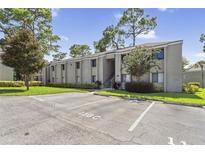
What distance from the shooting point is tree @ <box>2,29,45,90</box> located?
18.3 meters

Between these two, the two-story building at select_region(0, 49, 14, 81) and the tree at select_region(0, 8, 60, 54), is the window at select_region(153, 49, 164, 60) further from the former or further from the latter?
the two-story building at select_region(0, 49, 14, 81)

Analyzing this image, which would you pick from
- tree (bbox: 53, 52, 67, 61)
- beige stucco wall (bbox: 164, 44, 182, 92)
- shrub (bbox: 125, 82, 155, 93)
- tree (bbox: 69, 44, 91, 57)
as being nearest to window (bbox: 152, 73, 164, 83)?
beige stucco wall (bbox: 164, 44, 182, 92)

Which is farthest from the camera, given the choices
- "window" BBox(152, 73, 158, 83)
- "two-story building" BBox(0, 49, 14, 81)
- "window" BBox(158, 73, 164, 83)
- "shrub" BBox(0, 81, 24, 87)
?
"two-story building" BBox(0, 49, 14, 81)

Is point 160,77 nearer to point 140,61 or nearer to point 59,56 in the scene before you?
point 140,61

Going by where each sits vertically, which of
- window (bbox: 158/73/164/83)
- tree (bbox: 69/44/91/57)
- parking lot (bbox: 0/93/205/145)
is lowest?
parking lot (bbox: 0/93/205/145)

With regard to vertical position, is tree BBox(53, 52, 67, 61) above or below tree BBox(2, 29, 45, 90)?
above

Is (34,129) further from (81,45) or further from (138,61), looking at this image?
(81,45)

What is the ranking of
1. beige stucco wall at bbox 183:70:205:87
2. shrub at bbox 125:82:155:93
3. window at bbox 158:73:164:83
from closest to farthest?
shrub at bbox 125:82:155:93 < window at bbox 158:73:164:83 < beige stucco wall at bbox 183:70:205:87

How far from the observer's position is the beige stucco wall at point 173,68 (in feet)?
64.2

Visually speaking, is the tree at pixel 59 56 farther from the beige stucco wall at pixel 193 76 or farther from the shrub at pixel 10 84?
the beige stucco wall at pixel 193 76

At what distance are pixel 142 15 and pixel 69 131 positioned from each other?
121ft
